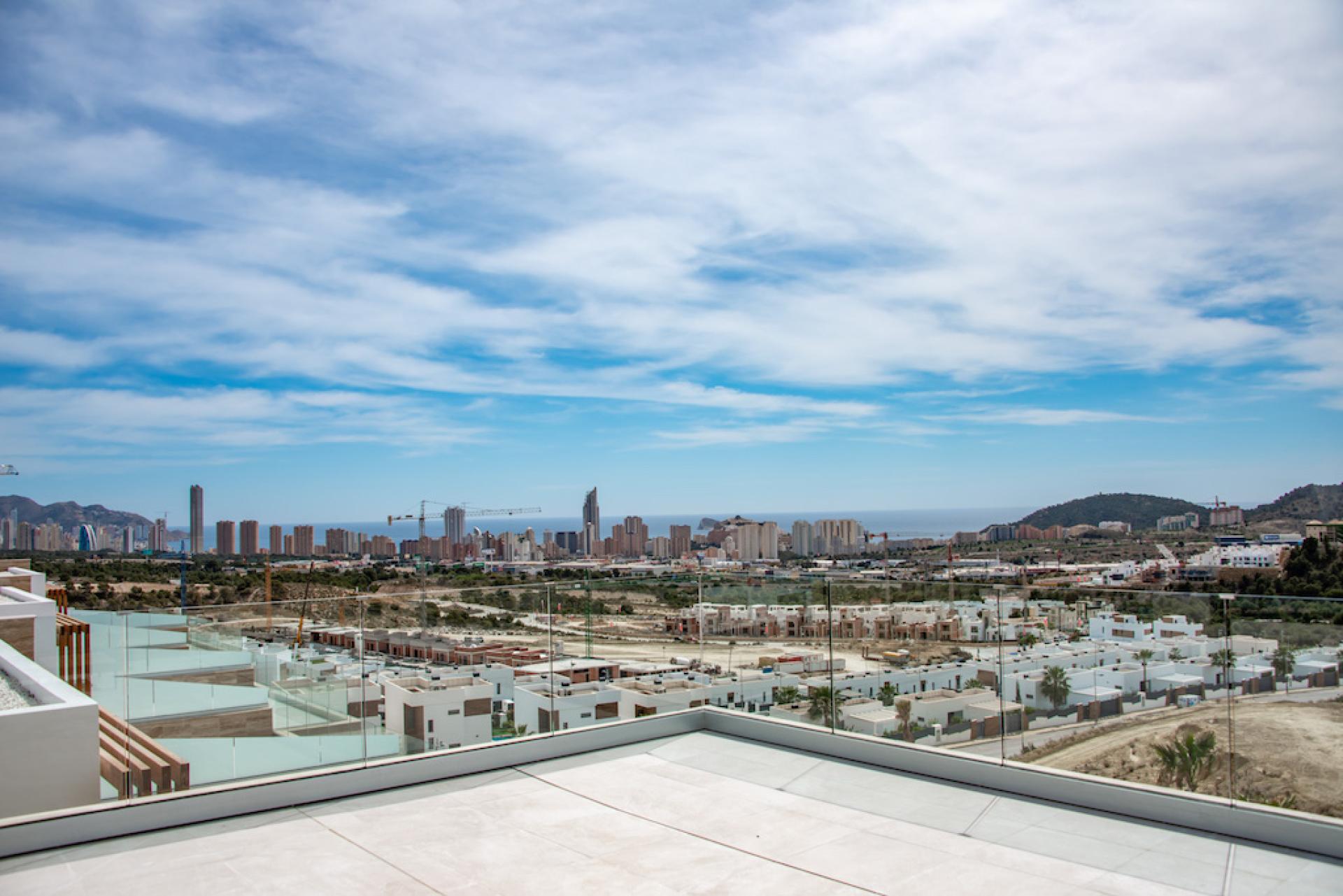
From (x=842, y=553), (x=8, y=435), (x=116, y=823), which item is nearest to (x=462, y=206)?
(x=116, y=823)

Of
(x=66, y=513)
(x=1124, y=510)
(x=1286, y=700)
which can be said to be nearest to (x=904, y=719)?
(x=1286, y=700)

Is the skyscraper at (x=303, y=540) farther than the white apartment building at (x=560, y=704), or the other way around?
the skyscraper at (x=303, y=540)

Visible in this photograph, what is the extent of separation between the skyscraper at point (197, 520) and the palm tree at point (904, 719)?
61.0m

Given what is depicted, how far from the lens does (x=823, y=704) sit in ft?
18.8

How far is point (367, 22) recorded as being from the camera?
947 centimetres

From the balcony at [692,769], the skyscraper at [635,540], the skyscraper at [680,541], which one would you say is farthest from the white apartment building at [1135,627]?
the skyscraper at [635,540]

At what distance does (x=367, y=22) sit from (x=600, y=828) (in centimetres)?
873

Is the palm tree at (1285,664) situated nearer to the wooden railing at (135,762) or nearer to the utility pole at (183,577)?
the wooden railing at (135,762)

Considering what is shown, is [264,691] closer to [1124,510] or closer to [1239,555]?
[1239,555]

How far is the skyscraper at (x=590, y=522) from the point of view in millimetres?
94812

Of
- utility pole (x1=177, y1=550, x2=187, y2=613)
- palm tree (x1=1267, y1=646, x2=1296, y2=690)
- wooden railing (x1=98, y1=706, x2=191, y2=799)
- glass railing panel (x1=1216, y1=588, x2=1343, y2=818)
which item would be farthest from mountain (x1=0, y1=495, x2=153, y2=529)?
palm tree (x1=1267, y1=646, x2=1296, y2=690)

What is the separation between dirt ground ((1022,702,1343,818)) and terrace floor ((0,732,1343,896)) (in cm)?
26

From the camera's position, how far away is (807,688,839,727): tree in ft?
18.5

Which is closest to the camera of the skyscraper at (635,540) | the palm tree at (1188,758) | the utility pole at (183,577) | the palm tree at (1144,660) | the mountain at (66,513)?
the palm tree at (1188,758)
